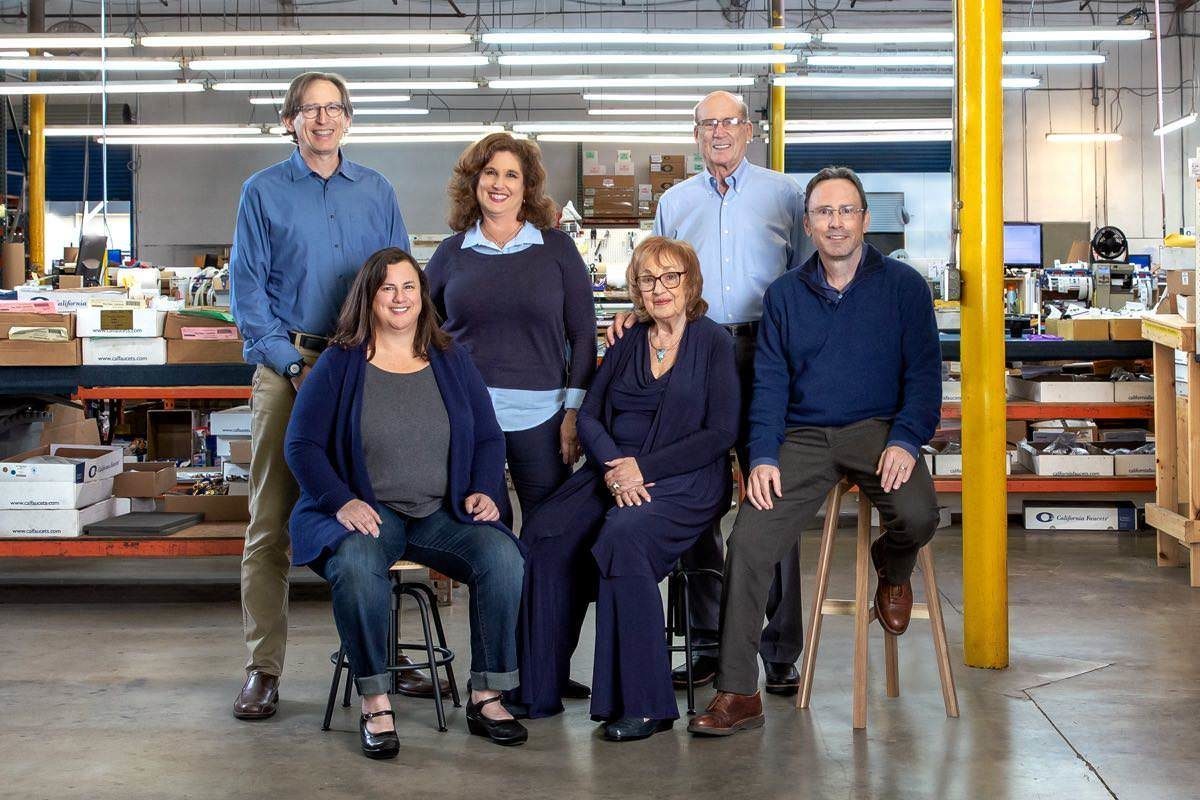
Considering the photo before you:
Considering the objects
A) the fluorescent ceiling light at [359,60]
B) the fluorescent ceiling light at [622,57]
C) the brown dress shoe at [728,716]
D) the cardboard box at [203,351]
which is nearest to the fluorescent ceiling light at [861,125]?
the fluorescent ceiling light at [622,57]

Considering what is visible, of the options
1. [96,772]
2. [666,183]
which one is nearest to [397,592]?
[96,772]

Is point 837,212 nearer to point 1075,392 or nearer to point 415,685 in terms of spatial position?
point 415,685

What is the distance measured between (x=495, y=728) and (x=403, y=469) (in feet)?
2.18

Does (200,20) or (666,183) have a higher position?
(200,20)

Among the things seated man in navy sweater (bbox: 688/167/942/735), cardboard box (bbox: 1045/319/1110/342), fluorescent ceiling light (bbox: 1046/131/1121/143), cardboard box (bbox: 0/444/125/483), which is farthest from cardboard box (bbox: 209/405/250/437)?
fluorescent ceiling light (bbox: 1046/131/1121/143)

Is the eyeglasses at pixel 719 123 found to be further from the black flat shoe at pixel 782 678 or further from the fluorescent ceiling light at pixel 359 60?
the fluorescent ceiling light at pixel 359 60

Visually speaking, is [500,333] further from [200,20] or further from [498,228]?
[200,20]

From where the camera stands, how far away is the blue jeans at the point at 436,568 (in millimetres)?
2924

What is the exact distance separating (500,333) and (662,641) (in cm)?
90

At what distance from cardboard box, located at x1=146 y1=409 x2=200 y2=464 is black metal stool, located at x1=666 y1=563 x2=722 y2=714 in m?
5.02

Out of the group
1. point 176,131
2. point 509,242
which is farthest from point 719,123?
point 176,131

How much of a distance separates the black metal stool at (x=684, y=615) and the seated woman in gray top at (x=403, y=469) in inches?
17.0

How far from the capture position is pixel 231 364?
460 centimetres

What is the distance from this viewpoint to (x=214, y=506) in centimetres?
487
